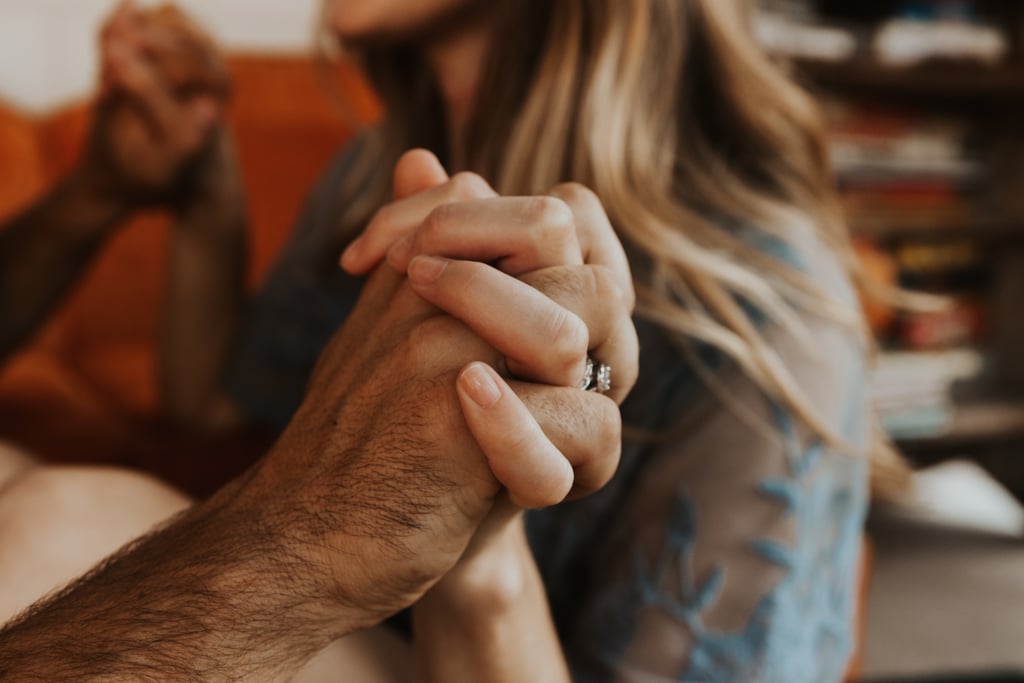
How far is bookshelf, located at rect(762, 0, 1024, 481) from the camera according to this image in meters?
1.97

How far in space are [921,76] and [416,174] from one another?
181 cm


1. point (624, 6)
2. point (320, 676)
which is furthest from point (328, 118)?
point (320, 676)

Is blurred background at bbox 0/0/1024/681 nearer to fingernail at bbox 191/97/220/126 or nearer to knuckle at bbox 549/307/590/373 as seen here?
fingernail at bbox 191/97/220/126

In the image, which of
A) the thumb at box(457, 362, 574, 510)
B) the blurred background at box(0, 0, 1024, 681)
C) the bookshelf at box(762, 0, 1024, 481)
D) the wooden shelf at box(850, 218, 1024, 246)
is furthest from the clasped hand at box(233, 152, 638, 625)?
the wooden shelf at box(850, 218, 1024, 246)

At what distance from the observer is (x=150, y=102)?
1001 millimetres

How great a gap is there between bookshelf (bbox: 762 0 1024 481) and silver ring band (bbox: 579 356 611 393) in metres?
1.64

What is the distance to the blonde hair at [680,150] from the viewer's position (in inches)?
28.2

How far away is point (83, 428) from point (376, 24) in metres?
0.68

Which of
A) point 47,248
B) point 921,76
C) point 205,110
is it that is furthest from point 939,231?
point 47,248

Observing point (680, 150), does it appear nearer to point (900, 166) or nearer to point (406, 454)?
point (406, 454)

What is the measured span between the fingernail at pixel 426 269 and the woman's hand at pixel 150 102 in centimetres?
72

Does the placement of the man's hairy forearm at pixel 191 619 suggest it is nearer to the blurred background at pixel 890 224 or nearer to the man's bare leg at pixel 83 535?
the man's bare leg at pixel 83 535

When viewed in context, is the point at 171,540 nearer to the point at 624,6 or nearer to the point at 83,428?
the point at 624,6

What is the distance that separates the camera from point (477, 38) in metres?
0.95
